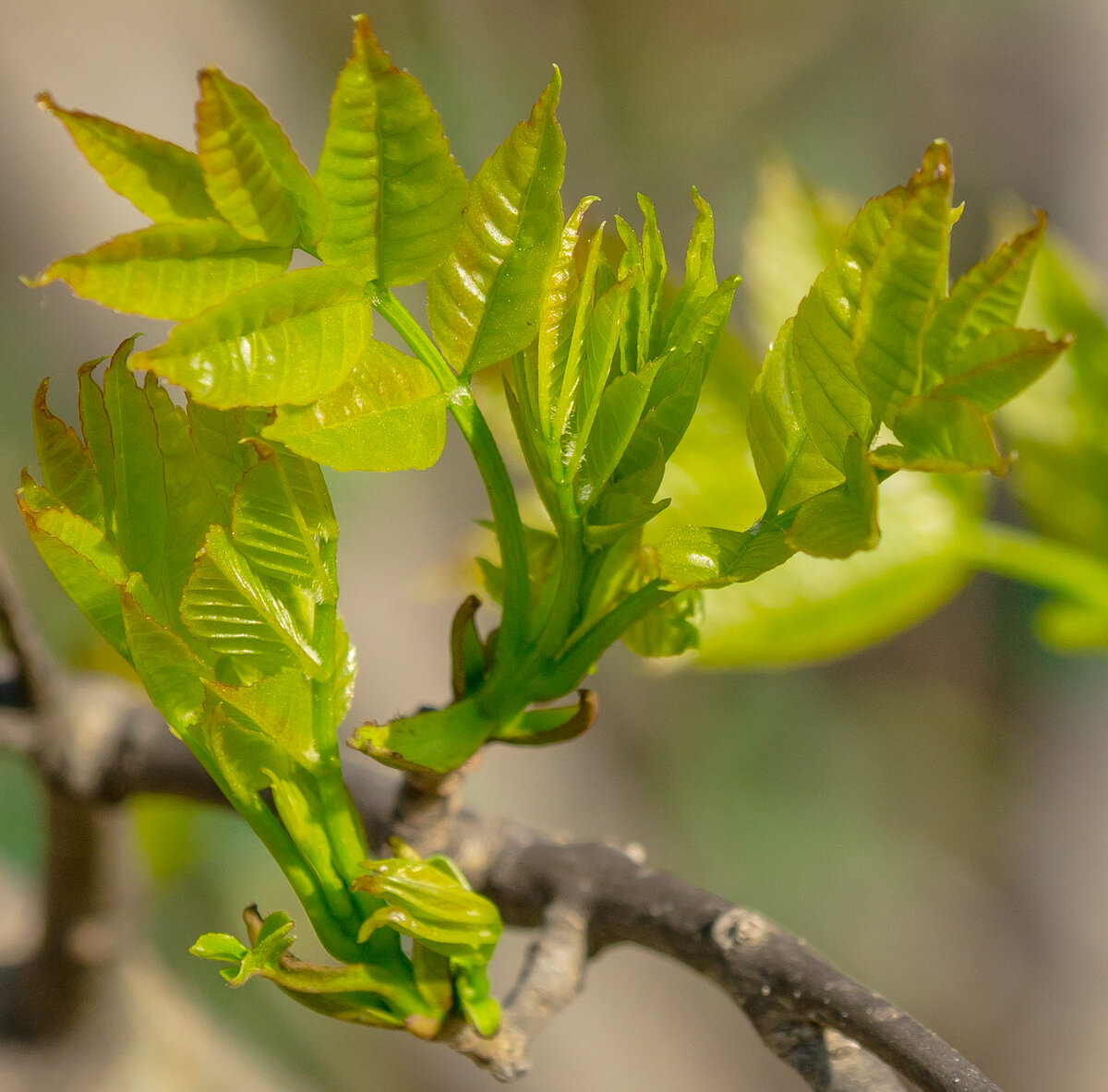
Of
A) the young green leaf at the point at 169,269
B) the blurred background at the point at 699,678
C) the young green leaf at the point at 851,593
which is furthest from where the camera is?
the blurred background at the point at 699,678

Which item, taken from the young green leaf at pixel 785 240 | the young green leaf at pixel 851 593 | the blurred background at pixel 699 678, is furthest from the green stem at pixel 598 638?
the blurred background at pixel 699 678

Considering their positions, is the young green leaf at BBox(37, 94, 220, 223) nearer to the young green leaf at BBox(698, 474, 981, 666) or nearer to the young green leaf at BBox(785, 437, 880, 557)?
the young green leaf at BBox(785, 437, 880, 557)

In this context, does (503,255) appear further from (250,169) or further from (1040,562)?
(1040,562)

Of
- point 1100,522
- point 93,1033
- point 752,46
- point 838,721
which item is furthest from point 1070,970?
point 752,46

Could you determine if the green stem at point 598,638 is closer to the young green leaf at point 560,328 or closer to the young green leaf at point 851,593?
the young green leaf at point 560,328

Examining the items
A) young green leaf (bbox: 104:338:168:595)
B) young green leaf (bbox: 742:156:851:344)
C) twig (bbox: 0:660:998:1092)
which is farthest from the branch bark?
young green leaf (bbox: 742:156:851:344)

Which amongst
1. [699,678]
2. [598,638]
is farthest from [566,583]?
[699,678]

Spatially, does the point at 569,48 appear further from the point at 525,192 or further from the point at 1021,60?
the point at 525,192
